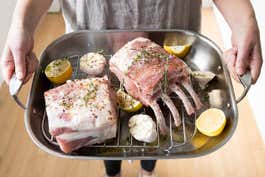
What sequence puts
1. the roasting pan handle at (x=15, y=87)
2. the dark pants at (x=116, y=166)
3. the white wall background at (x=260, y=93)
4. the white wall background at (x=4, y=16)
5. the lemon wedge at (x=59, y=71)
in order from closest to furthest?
the roasting pan handle at (x=15, y=87) → the lemon wedge at (x=59, y=71) → the dark pants at (x=116, y=166) → the white wall background at (x=260, y=93) → the white wall background at (x=4, y=16)

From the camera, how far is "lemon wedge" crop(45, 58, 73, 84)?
886 millimetres

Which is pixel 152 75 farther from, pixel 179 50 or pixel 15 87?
pixel 15 87

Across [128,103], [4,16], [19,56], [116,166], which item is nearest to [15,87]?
[19,56]

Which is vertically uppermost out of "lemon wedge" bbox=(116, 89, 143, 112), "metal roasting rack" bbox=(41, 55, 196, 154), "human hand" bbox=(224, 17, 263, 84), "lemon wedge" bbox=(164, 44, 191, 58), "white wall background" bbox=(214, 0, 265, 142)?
"human hand" bbox=(224, 17, 263, 84)

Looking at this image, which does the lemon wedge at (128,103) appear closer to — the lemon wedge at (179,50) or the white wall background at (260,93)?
the lemon wedge at (179,50)

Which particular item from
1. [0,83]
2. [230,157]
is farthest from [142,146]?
[0,83]

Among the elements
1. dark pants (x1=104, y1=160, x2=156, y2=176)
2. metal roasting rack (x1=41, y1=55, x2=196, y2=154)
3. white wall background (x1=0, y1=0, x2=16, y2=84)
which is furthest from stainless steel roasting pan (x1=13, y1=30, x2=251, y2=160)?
white wall background (x1=0, y1=0, x2=16, y2=84)

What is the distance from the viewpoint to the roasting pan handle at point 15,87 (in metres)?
0.76

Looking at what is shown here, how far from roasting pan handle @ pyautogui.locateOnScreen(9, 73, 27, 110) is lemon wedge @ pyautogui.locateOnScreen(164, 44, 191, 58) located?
0.40m

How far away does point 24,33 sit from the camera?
826mm

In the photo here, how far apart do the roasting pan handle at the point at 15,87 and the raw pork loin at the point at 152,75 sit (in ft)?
0.77

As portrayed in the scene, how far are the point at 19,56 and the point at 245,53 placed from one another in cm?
50

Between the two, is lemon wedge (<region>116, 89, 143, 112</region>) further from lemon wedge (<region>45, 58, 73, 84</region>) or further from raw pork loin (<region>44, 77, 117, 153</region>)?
lemon wedge (<region>45, 58, 73, 84</region>)

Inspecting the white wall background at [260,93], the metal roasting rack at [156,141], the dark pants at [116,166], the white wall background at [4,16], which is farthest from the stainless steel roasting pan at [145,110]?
the white wall background at [4,16]
